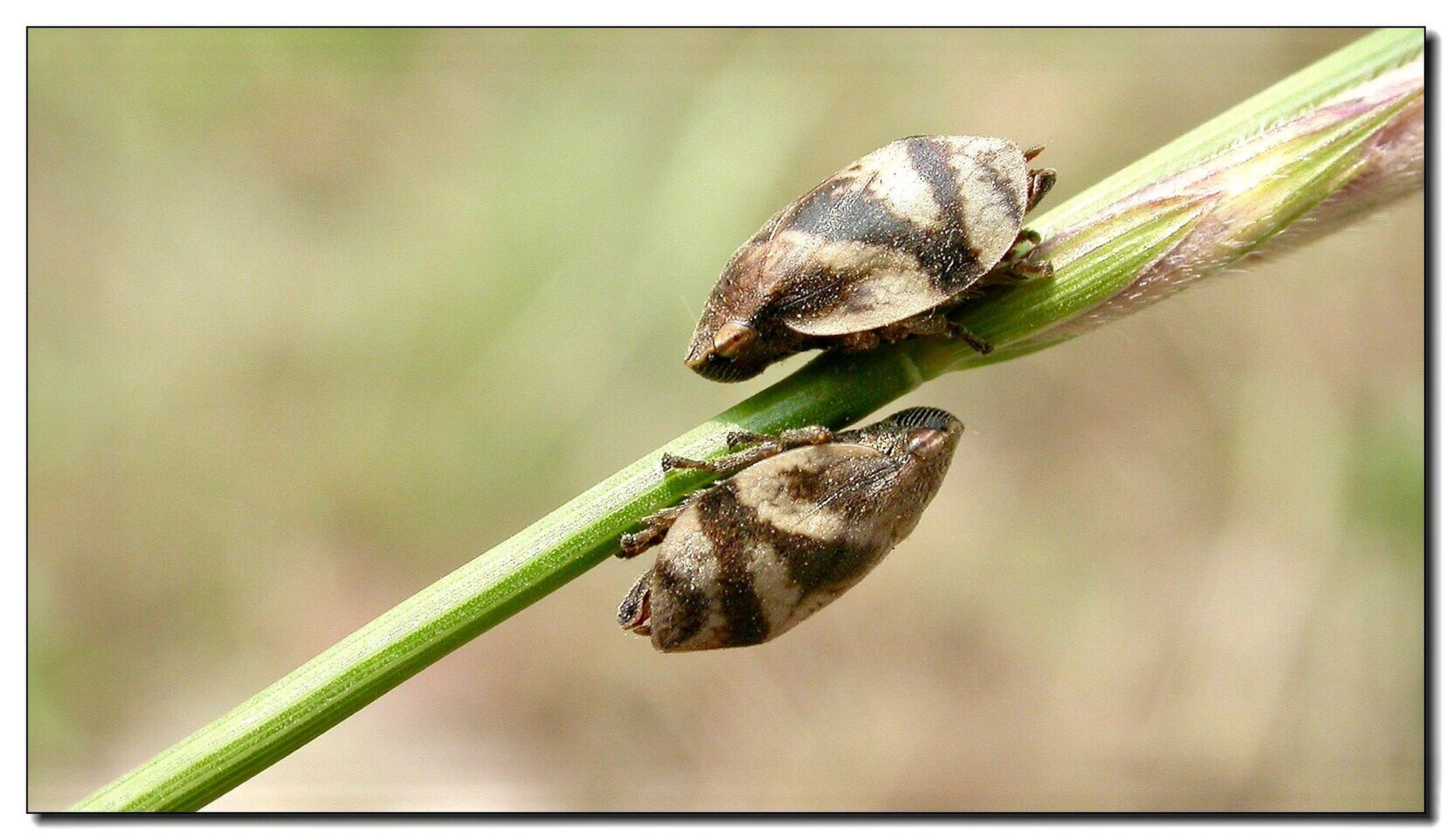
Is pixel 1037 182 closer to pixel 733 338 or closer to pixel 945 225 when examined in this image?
pixel 945 225

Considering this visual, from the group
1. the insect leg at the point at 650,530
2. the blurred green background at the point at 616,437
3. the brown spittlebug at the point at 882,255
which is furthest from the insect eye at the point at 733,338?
the blurred green background at the point at 616,437

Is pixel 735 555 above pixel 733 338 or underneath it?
underneath


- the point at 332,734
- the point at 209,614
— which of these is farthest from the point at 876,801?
the point at 209,614

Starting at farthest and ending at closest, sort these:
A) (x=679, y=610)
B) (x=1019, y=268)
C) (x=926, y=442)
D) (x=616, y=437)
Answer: (x=616, y=437) < (x=926, y=442) < (x=679, y=610) < (x=1019, y=268)

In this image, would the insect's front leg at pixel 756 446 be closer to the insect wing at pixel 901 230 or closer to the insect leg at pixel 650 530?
the insect leg at pixel 650 530

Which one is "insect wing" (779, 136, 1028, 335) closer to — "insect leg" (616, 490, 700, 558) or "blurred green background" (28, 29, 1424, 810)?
"insect leg" (616, 490, 700, 558)

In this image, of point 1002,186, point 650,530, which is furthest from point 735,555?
point 1002,186

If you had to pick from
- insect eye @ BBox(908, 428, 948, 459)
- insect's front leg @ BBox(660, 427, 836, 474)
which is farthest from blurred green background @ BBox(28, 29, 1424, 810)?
insect's front leg @ BBox(660, 427, 836, 474)
